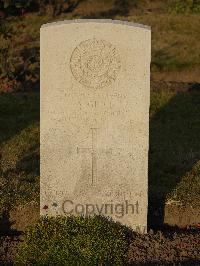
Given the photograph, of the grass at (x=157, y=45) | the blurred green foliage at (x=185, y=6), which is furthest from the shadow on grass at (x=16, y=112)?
the blurred green foliage at (x=185, y=6)

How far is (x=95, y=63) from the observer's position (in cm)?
586

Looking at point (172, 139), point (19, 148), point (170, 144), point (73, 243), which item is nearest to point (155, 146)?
point (170, 144)

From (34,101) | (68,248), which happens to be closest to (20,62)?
(34,101)

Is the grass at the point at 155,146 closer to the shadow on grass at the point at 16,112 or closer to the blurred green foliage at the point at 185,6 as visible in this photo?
the shadow on grass at the point at 16,112

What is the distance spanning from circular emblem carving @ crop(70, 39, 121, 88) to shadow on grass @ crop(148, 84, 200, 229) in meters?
1.78

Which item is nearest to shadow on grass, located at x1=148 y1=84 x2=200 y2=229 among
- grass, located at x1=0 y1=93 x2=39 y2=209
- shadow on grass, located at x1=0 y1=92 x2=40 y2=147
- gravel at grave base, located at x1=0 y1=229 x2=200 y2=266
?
gravel at grave base, located at x1=0 y1=229 x2=200 y2=266

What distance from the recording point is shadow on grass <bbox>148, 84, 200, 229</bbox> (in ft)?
23.2

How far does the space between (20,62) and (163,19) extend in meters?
6.39

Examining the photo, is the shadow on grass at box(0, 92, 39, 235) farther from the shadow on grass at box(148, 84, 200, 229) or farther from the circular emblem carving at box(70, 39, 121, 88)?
the circular emblem carving at box(70, 39, 121, 88)

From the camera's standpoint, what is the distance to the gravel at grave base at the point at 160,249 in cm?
559

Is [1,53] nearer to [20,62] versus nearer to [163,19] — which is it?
[20,62]

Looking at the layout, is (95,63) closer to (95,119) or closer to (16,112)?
(95,119)

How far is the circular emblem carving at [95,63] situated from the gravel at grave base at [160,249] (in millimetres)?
1600

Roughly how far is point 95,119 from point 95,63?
21.6 inches
